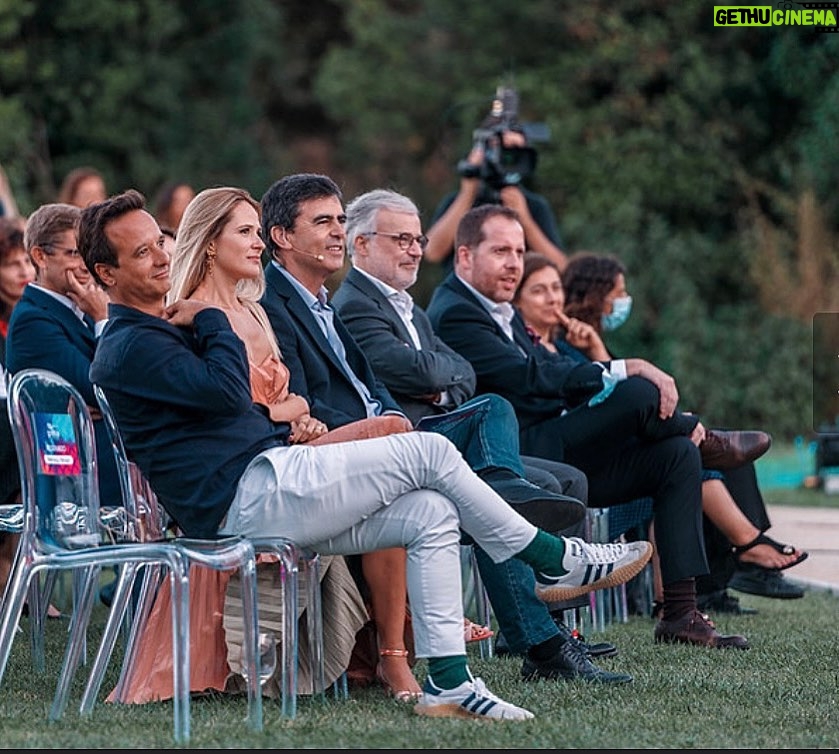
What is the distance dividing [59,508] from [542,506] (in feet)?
4.22

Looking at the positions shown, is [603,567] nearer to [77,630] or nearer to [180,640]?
[180,640]

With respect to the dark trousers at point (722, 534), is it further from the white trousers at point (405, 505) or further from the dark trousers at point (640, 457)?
the white trousers at point (405, 505)

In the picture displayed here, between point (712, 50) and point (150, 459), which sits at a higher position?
point (712, 50)

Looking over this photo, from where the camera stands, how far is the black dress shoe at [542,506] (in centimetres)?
A: 466

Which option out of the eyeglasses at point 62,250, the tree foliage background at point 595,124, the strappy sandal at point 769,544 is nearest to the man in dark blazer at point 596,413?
the strappy sandal at point 769,544

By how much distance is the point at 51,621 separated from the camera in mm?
6379

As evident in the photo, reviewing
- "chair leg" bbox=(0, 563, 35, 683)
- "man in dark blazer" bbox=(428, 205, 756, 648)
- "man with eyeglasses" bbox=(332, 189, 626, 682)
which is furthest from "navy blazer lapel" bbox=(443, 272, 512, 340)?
"chair leg" bbox=(0, 563, 35, 683)

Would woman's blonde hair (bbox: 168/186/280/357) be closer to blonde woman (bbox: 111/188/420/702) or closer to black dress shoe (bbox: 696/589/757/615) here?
blonde woman (bbox: 111/188/420/702)

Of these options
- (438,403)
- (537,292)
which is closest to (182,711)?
(438,403)

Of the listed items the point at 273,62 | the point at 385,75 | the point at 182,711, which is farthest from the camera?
the point at 273,62

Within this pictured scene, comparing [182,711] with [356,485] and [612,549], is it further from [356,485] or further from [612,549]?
[612,549]

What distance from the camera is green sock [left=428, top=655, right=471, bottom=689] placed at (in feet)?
13.6

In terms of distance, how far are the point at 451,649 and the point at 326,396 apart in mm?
1065

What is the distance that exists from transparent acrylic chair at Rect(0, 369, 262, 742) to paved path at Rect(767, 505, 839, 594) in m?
3.91
